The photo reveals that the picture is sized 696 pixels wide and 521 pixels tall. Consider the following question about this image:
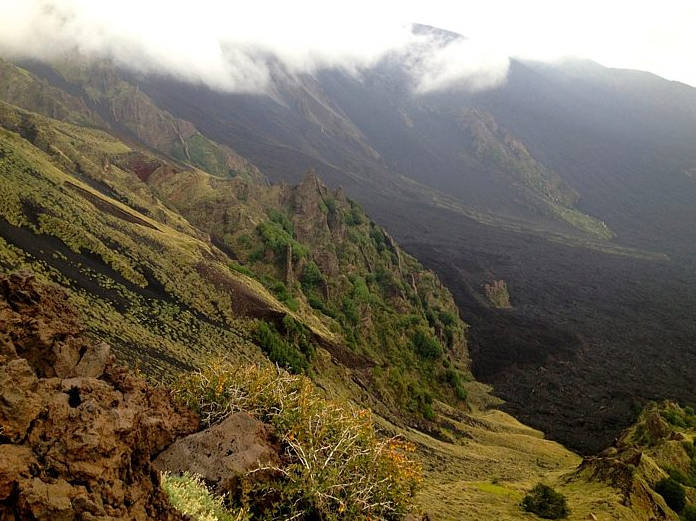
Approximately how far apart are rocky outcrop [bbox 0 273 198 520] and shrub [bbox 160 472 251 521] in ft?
1.11

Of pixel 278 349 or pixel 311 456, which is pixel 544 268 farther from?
pixel 311 456

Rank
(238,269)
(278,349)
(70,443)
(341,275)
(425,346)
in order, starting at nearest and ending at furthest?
(70,443), (278,349), (238,269), (425,346), (341,275)

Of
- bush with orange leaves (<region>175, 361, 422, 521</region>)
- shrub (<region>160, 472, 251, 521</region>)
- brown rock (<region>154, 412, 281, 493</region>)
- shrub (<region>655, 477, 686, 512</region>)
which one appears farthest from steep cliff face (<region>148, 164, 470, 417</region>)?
shrub (<region>160, 472, 251, 521</region>)

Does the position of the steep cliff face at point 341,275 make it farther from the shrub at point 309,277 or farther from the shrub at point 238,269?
the shrub at point 238,269

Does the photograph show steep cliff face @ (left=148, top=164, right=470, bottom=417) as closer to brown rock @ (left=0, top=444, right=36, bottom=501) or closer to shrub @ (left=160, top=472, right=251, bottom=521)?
shrub @ (left=160, top=472, right=251, bottom=521)

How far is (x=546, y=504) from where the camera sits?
702 inches

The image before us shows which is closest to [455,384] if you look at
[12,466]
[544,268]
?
[12,466]

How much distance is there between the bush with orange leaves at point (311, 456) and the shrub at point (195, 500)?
0.29 meters

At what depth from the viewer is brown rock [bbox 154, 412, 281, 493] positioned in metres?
7.33

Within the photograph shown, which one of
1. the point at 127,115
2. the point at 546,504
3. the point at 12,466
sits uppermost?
the point at 12,466

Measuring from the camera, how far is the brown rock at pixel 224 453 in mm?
7328

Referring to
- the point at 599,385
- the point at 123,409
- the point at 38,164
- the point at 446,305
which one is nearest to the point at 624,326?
the point at 599,385

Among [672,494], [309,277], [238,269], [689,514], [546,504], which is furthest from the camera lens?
[309,277]

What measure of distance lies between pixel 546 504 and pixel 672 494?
6.12 meters
